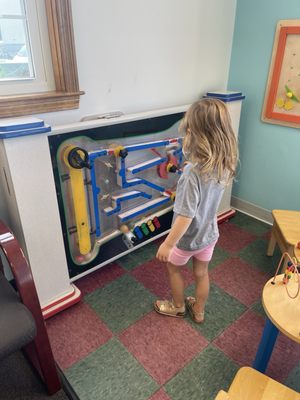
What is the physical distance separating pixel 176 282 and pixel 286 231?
642 millimetres

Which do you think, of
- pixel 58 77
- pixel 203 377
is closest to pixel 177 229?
pixel 203 377

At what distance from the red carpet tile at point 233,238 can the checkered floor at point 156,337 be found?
0.47 ft

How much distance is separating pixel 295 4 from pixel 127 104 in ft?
3.63

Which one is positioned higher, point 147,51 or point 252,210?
point 147,51

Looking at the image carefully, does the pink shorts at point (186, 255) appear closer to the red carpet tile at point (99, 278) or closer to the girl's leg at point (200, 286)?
the girl's leg at point (200, 286)

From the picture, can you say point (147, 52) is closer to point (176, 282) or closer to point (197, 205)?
point (197, 205)

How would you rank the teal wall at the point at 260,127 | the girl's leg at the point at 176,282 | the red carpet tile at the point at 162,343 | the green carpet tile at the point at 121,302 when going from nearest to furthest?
the red carpet tile at the point at 162,343 < the girl's leg at the point at 176,282 < the green carpet tile at the point at 121,302 < the teal wall at the point at 260,127

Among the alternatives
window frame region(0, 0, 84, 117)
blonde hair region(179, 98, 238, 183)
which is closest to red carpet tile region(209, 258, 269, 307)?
blonde hair region(179, 98, 238, 183)

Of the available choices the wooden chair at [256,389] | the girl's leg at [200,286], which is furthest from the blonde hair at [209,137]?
the wooden chair at [256,389]

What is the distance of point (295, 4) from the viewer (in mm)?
1754

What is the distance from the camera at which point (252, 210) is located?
2.34m

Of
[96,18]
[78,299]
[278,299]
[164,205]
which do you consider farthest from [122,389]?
[96,18]

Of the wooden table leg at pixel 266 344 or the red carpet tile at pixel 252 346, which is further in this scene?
the red carpet tile at pixel 252 346

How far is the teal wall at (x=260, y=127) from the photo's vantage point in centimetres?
192
